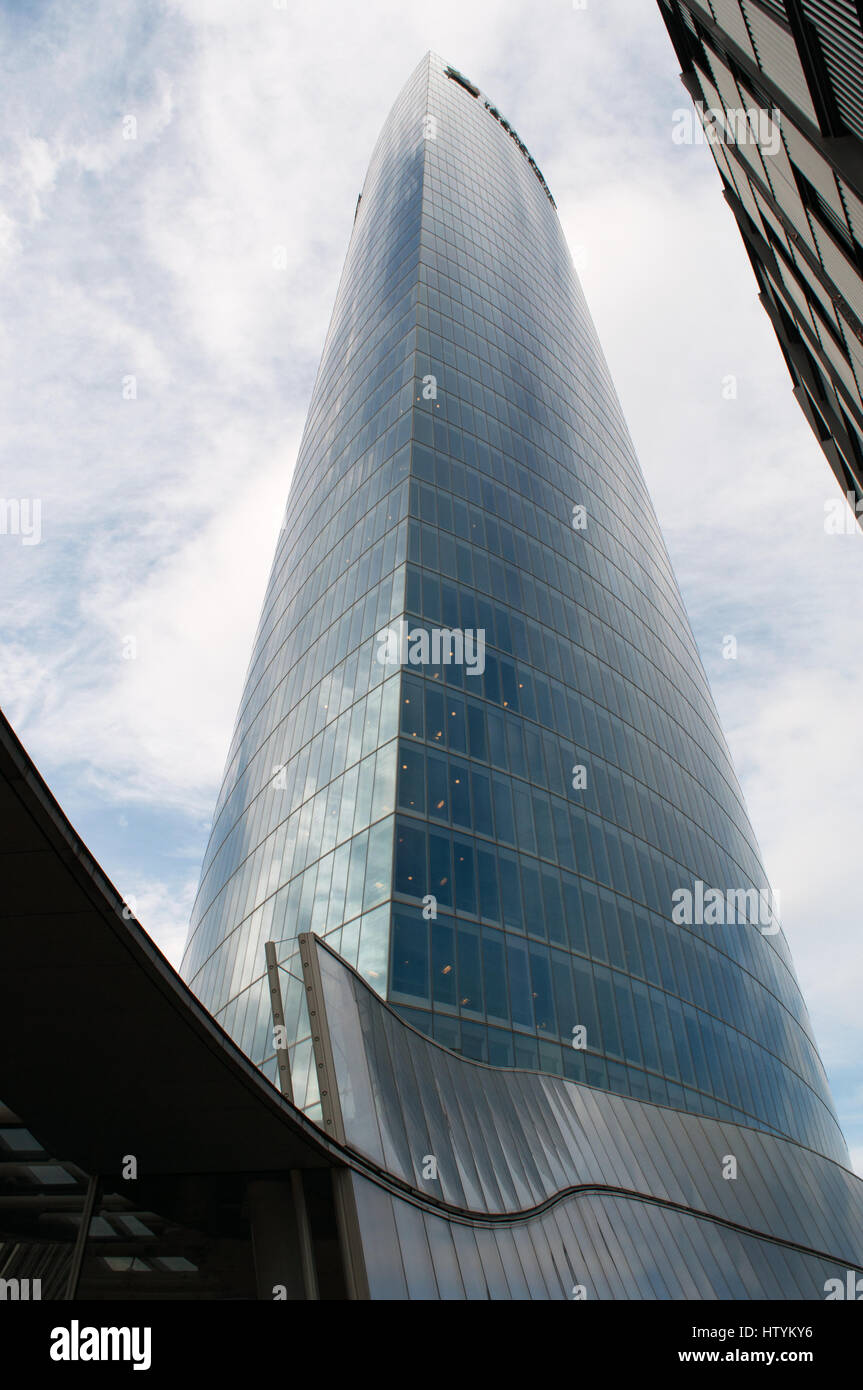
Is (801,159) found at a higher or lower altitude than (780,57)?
lower

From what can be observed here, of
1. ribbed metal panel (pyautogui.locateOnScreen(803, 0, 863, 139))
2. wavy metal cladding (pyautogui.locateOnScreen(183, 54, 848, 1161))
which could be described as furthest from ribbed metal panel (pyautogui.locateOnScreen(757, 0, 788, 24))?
wavy metal cladding (pyautogui.locateOnScreen(183, 54, 848, 1161))

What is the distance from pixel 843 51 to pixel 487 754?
86.9 feet

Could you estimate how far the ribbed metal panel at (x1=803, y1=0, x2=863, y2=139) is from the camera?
427 inches

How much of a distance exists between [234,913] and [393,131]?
93640 mm

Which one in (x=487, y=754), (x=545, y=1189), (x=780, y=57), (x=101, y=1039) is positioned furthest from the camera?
(x=487, y=754)

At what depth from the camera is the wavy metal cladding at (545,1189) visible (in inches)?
551

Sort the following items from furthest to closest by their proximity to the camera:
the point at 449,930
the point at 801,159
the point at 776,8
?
1. the point at 449,930
2. the point at 801,159
3. the point at 776,8

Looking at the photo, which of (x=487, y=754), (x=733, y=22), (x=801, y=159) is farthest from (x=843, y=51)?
(x=487, y=754)

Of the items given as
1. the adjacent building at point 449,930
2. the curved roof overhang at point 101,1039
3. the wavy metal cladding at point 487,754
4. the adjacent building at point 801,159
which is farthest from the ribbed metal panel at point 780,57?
the wavy metal cladding at point 487,754

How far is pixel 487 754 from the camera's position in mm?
35688

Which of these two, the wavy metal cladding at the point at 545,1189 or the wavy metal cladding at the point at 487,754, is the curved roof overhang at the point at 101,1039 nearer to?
the wavy metal cladding at the point at 545,1189

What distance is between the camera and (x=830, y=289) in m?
17.6

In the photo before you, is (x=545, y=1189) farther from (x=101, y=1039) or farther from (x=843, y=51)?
(x=843, y=51)
